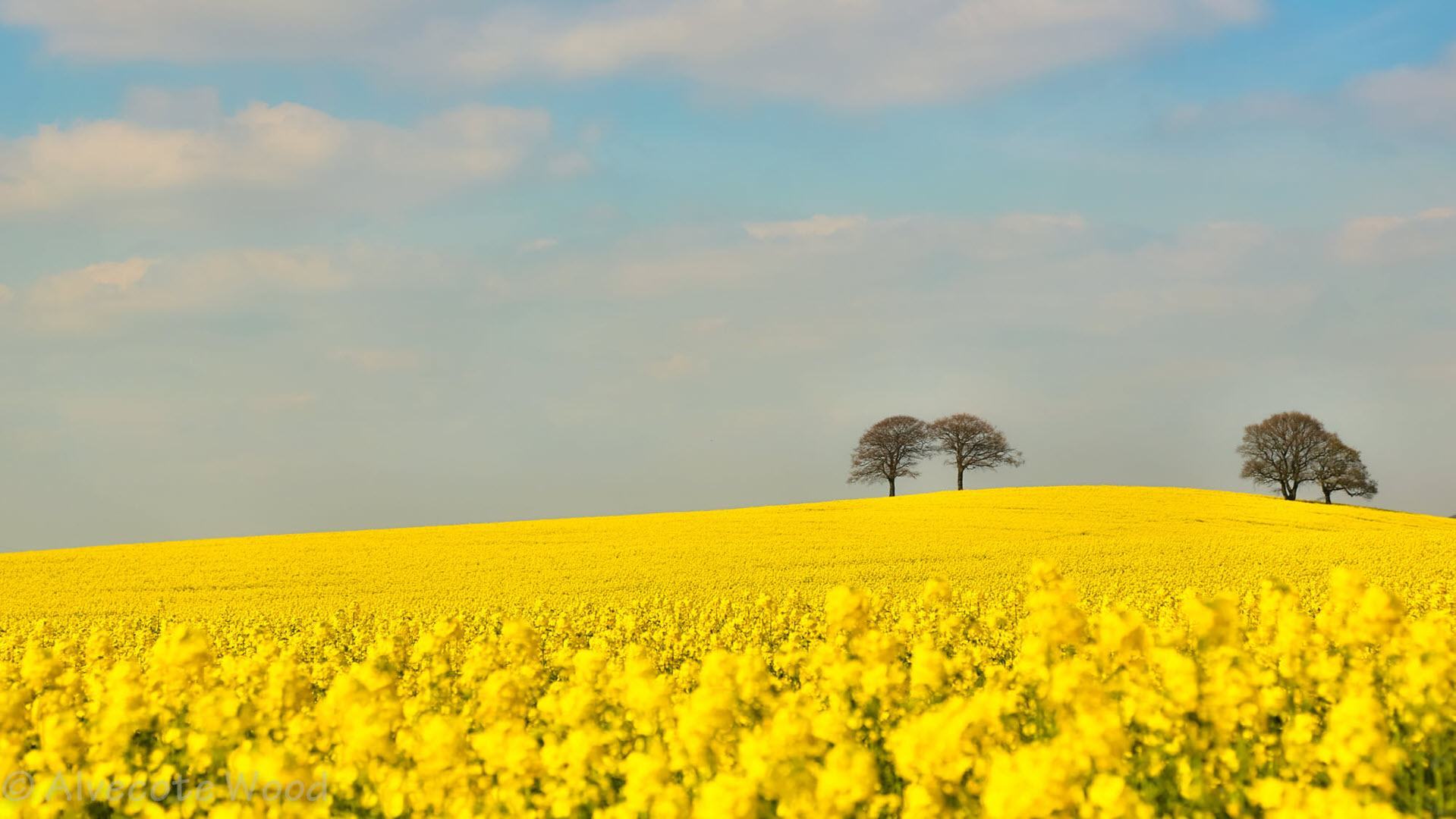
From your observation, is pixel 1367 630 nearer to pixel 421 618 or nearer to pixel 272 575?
pixel 421 618

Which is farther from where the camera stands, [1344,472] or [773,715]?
[1344,472]

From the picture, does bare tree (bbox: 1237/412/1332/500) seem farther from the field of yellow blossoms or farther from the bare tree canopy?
the field of yellow blossoms

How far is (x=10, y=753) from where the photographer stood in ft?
20.3

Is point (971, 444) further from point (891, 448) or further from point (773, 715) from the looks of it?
point (773, 715)

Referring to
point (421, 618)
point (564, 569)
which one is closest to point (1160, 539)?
point (564, 569)

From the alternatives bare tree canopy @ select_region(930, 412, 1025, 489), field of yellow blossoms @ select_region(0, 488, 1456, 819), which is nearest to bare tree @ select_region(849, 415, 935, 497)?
bare tree canopy @ select_region(930, 412, 1025, 489)

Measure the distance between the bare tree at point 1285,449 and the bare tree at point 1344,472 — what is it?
0.40 metres

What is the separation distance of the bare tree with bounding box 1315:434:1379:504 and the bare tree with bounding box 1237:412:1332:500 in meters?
0.40

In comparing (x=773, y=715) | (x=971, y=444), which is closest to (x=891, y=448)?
(x=971, y=444)

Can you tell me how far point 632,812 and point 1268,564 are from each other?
23.8 meters

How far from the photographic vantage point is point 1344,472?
63469 millimetres

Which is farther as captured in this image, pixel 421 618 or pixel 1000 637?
pixel 421 618

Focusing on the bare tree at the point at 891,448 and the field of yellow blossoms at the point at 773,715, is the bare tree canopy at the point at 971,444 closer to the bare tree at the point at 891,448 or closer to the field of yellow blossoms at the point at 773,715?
the bare tree at the point at 891,448

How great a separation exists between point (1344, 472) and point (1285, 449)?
10.6ft
